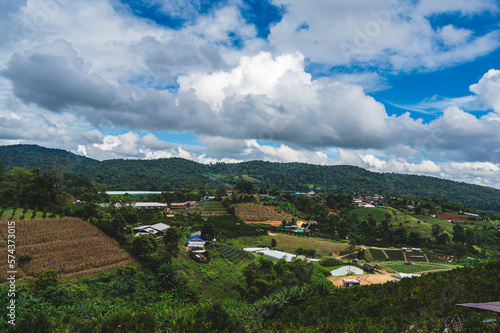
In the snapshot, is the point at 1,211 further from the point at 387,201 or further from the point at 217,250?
the point at 387,201

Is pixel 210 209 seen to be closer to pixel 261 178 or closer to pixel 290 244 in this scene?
pixel 290 244

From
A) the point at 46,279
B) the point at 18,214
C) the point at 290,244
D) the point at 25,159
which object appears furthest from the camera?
the point at 25,159

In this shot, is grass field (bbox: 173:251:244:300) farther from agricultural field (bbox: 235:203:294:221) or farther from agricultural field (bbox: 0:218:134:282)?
agricultural field (bbox: 235:203:294:221)

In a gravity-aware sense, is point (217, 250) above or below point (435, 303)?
below

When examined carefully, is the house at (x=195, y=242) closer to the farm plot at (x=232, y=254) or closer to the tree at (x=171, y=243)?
the farm plot at (x=232, y=254)

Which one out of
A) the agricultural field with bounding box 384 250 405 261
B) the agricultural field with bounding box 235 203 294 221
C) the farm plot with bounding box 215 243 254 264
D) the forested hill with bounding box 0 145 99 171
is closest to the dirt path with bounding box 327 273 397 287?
the farm plot with bounding box 215 243 254 264

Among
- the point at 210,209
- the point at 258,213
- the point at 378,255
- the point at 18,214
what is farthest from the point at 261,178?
the point at 18,214

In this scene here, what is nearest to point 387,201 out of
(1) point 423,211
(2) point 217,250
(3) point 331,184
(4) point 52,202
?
(1) point 423,211
